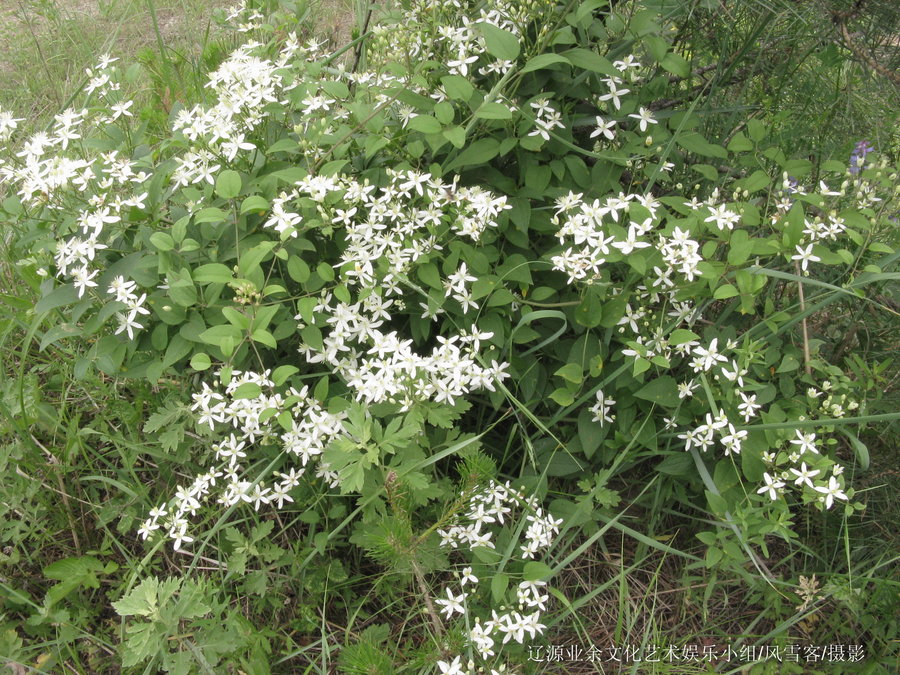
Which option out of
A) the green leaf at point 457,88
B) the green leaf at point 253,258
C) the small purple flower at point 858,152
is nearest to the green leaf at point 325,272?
the green leaf at point 253,258

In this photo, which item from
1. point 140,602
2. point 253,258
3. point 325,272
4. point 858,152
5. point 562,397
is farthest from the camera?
point 858,152

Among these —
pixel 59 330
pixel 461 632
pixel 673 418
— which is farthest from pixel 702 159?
pixel 59 330

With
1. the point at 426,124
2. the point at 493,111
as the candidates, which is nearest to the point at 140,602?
the point at 426,124

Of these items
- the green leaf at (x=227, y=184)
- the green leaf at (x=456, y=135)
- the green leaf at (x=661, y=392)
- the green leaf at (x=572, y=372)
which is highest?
the green leaf at (x=456, y=135)

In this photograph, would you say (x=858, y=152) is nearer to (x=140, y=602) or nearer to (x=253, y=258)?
(x=253, y=258)

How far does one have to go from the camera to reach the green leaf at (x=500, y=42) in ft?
5.55

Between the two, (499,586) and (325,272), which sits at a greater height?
(325,272)

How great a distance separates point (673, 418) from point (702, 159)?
1.01 meters

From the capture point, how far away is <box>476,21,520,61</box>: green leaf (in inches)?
66.6

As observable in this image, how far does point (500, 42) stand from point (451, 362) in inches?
31.3

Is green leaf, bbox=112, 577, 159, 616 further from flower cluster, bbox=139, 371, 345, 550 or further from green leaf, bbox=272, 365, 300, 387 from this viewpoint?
green leaf, bbox=272, 365, 300, 387

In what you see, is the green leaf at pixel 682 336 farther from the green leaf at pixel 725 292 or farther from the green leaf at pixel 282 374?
the green leaf at pixel 282 374

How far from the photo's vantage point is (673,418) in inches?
76.4

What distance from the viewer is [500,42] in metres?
1.70
